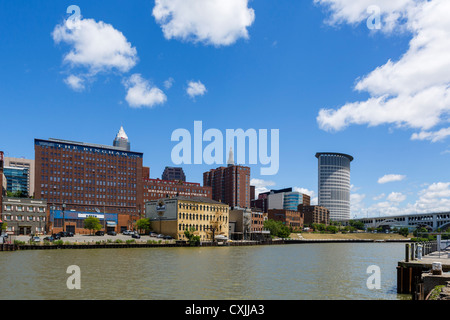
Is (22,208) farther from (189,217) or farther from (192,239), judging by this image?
(192,239)

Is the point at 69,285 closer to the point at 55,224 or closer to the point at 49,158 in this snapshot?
the point at 55,224

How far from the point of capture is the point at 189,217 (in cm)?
13488

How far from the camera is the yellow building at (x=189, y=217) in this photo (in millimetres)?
133000

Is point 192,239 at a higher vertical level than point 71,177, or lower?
lower

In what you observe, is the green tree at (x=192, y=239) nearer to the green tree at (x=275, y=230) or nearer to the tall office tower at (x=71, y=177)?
the green tree at (x=275, y=230)

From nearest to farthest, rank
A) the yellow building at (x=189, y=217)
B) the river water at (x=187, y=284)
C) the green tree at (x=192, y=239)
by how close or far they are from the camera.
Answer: the river water at (x=187, y=284)
the green tree at (x=192, y=239)
the yellow building at (x=189, y=217)

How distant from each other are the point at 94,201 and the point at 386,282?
169481mm

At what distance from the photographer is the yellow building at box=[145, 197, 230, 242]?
133000 mm

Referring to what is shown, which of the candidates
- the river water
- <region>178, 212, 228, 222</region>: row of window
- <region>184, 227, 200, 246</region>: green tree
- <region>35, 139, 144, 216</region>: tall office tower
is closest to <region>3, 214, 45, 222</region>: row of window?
<region>35, 139, 144, 216</region>: tall office tower

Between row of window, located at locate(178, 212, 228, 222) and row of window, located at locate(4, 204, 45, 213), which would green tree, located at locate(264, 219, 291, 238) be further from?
row of window, located at locate(4, 204, 45, 213)

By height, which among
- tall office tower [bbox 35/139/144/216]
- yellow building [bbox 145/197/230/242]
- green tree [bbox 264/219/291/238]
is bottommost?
green tree [bbox 264/219/291/238]

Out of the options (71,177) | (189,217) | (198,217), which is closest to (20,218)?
(189,217)

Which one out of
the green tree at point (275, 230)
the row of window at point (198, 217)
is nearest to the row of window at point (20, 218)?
the row of window at point (198, 217)

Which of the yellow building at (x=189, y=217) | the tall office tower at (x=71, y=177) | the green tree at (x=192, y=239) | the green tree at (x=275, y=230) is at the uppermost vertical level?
the tall office tower at (x=71, y=177)
